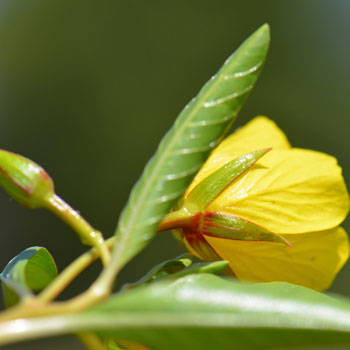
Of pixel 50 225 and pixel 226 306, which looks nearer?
pixel 226 306

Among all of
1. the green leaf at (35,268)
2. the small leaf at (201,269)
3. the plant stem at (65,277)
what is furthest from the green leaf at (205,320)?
the green leaf at (35,268)

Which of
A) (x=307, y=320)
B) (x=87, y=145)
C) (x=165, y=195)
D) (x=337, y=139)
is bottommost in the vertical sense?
(x=337, y=139)

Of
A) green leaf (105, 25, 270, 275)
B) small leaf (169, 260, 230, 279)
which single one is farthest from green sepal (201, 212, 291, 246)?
green leaf (105, 25, 270, 275)

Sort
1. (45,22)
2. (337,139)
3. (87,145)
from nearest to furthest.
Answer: (337,139) < (87,145) < (45,22)

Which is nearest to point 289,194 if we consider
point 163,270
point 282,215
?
point 282,215

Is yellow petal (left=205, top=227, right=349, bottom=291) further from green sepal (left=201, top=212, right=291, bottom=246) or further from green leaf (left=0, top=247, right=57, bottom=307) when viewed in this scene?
green leaf (left=0, top=247, right=57, bottom=307)

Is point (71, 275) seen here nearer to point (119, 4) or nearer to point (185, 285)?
point (185, 285)

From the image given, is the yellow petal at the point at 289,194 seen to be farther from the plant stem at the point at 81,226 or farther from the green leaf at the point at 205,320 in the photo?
the green leaf at the point at 205,320

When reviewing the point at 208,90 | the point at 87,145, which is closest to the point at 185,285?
the point at 208,90
